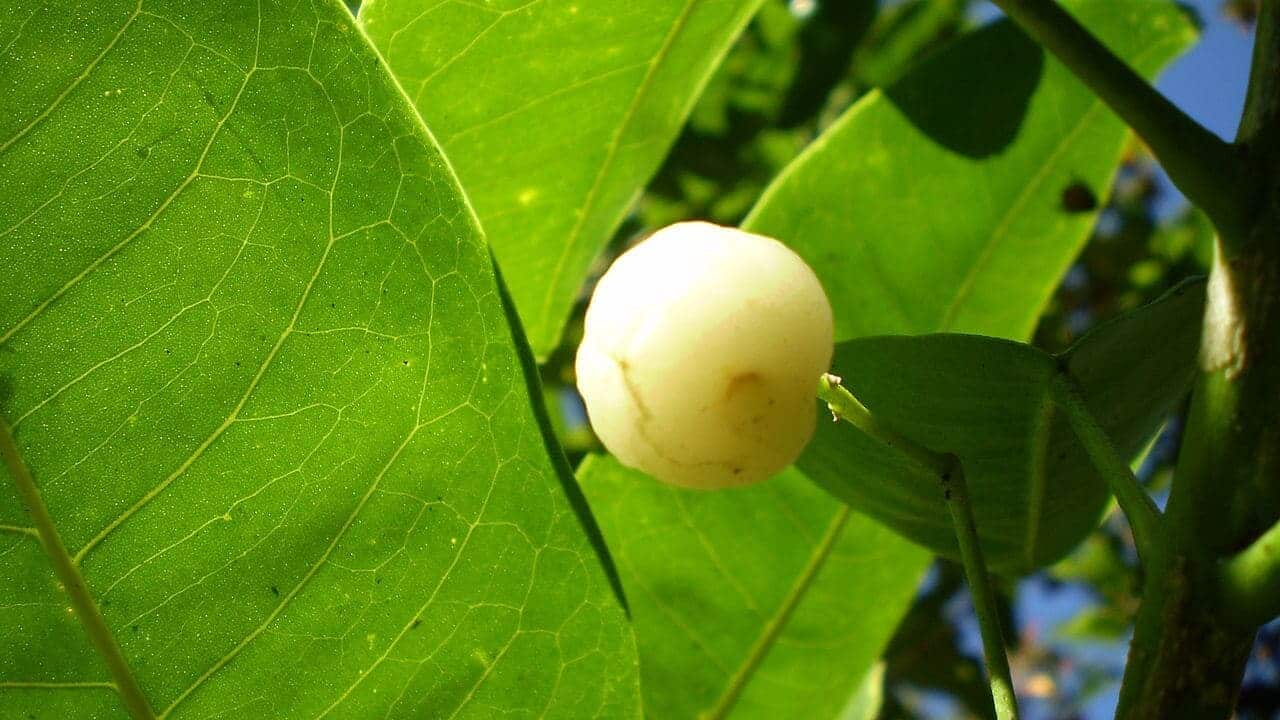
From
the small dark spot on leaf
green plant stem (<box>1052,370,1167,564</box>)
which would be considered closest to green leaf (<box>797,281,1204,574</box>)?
green plant stem (<box>1052,370,1167,564</box>)

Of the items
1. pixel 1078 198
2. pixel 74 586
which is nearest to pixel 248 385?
pixel 74 586

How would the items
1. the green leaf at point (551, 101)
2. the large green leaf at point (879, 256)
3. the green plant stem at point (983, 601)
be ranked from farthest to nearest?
the large green leaf at point (879, 256), the green leaf at point (551, 101), the green plant stem at point (983, 601)

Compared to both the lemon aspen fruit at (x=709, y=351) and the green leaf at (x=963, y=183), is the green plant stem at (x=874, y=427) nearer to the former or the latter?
the lemon aspen fruit at (x=709, y=351)

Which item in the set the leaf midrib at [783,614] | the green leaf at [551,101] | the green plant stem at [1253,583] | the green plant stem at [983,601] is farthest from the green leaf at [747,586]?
the green plant stem at [1253,583]

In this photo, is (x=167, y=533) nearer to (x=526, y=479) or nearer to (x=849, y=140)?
(x=526, y=479)

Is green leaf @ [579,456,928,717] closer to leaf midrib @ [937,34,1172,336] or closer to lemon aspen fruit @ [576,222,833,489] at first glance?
leaf midrib @ [937,34,1172,336]

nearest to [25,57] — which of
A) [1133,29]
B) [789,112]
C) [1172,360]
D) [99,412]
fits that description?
[99,412]
